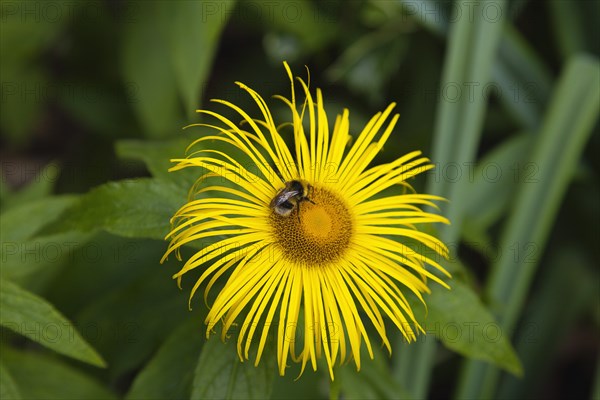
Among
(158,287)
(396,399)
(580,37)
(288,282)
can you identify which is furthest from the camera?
(580,37)

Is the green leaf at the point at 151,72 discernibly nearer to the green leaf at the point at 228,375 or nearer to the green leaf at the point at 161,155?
the green leaf at the point at 161,155

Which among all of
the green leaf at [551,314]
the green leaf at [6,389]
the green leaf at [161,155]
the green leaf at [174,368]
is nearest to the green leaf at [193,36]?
the green leaf at [161,155]

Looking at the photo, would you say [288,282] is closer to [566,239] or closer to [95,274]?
[95,274]

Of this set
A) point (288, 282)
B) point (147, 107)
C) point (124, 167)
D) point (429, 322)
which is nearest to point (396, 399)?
point (429, 322)

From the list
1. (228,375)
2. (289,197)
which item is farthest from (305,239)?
(228,375)

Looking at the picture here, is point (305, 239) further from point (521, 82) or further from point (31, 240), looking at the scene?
point (521, 82)

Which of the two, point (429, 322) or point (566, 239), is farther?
point (566, 239)
